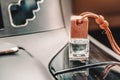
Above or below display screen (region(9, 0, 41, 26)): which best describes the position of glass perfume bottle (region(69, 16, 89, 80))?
below

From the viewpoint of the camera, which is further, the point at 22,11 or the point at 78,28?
the point at 22,11

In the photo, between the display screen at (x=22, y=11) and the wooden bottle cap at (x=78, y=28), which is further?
the display screen at (x=22, y=11)

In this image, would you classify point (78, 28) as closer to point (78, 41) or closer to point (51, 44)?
point (78, 41)

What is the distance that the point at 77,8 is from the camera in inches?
32.5

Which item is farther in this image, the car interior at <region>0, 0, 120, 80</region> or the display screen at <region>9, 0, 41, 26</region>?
the display screen at <region>9, 0, 41, 26</region>

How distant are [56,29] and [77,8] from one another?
0.09m

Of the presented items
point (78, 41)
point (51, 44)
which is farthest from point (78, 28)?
point (51, 44)

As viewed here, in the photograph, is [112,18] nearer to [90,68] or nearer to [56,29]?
[56,29]

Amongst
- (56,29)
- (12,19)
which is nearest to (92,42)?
(56,29)

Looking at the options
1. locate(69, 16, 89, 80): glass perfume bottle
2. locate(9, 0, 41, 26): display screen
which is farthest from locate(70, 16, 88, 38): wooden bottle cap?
locate(9, 0, 41, 26): display screen

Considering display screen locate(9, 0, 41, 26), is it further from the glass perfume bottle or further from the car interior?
the glass perfume bottle

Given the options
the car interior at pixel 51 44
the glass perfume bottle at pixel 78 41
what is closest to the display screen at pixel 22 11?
the car interior at pixel 51 44

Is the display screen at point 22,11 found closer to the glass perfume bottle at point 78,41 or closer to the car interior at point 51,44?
the car interior at point 51,44

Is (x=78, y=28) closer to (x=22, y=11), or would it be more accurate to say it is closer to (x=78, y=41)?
(x=78, y=41)
